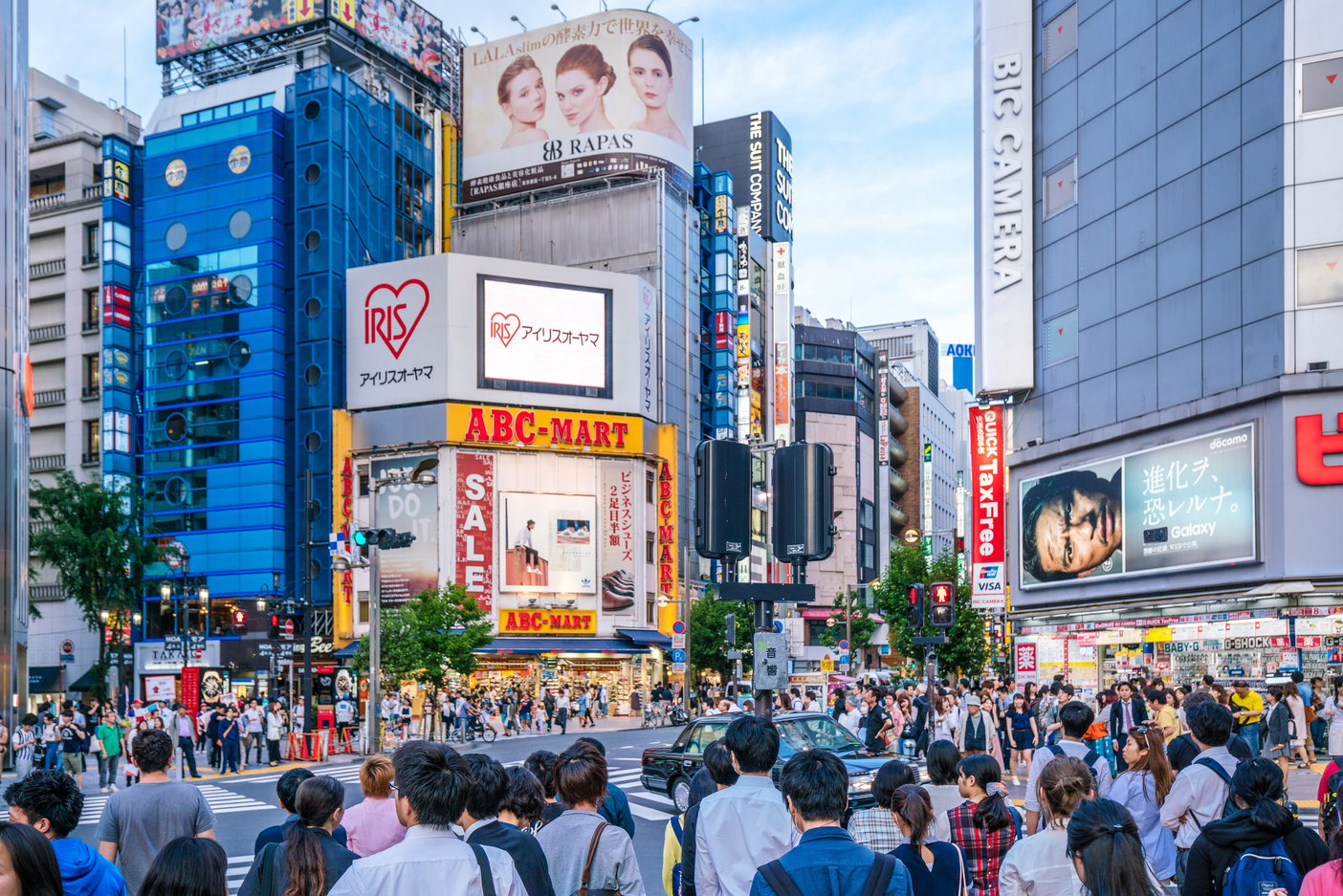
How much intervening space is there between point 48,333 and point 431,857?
83951 millimetres

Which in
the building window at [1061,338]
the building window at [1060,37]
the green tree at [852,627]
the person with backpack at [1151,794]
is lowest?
the green tree at [852,627]

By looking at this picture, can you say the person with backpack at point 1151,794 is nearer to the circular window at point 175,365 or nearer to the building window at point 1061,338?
the building window at point 1061,338

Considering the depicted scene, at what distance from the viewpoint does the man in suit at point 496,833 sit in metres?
6.00

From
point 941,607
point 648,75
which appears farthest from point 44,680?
point 941,607

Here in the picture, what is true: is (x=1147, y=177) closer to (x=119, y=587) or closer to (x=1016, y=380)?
(x=1016, y=380)

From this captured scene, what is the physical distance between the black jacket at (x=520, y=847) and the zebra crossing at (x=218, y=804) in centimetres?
1683

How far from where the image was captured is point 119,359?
76.1 metres

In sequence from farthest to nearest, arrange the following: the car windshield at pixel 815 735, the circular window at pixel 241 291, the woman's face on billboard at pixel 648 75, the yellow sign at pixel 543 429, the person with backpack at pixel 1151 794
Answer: the woman's face on billboard at pixel 648 75, the circular window at pixel 241 291, the yellow sign at pixel 543 429, the car windshield at pixel 815 735, the person with backpack at pixel 1151 794

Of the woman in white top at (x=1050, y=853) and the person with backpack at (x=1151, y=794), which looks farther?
the person with backpack at (x=1151, y=794)

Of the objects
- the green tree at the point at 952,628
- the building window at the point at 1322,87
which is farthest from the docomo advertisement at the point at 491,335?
the building window at the point at 1322,87

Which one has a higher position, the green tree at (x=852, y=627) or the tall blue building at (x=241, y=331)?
the tall blue building at (x=241, y=331)

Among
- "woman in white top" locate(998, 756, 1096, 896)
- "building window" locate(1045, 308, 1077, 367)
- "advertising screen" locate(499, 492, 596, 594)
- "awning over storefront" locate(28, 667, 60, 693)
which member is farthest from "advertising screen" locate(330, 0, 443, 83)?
"woman in white top" locate(998, 756, 1096, 896)

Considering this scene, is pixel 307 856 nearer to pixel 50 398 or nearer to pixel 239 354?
pixel 239 354

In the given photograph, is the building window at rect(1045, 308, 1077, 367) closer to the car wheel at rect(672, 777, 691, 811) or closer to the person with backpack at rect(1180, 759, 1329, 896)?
the car wheel at rect(672, 777, 691, 811)
